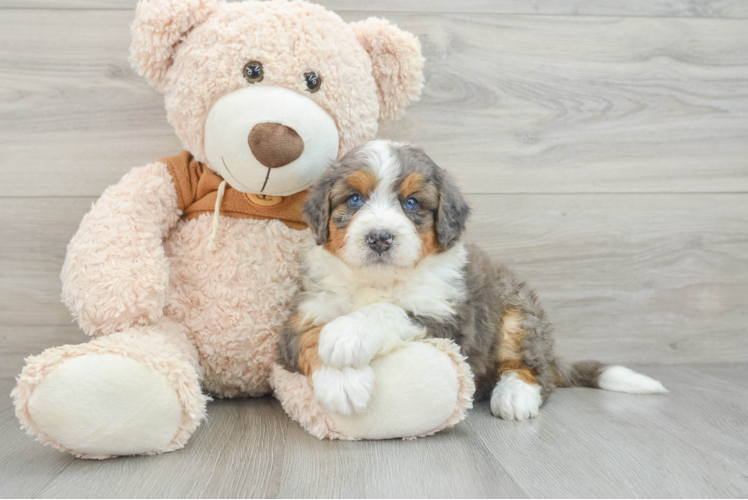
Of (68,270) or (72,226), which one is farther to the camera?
(72,226)

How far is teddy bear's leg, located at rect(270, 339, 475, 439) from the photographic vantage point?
171 centimetres

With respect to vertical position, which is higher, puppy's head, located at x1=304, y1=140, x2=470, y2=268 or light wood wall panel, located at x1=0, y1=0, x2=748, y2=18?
light wood wall panel, located at x1=0, y1=0, x2=748, y2=18

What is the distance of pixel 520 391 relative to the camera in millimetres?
2068

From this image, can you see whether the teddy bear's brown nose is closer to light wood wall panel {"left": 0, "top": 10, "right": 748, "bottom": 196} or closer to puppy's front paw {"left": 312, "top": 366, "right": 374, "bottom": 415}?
puppy's front paw {"left": 312, "top": 366, "right": 374, "bottom": 415}

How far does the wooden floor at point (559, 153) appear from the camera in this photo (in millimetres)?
2520

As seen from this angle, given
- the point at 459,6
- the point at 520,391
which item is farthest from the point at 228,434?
the point at 459,6

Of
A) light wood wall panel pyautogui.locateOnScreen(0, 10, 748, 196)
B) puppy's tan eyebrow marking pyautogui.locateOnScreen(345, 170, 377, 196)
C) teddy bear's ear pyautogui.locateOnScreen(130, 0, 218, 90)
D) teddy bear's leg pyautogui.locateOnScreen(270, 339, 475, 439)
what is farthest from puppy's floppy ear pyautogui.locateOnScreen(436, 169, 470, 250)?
teddy bear's ear pyautogui.locateOnScreen(130, 0, 218, 90)

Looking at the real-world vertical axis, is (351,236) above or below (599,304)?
above

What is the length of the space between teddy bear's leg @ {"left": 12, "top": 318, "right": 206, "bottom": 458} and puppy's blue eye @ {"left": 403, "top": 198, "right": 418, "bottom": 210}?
81 centimetres

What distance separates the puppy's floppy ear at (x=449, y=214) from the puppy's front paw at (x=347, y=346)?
42 centimetres

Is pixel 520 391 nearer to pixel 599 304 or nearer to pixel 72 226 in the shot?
pixel 599 304

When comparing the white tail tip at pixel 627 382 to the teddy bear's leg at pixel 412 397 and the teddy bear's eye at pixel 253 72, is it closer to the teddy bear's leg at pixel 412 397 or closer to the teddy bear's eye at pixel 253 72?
the teddy bear's leg at pixel 412 397

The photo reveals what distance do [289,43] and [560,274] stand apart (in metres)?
1.62

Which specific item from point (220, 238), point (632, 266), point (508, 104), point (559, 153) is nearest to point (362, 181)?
point (220, 238)
